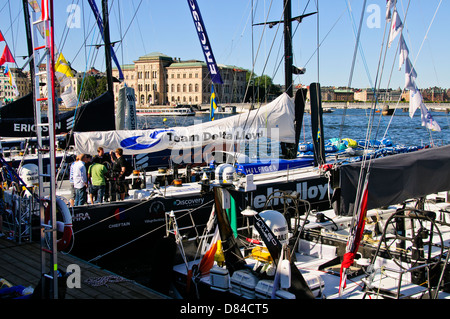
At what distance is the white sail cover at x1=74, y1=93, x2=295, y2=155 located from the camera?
1464 cm

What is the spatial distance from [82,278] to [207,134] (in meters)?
8.23

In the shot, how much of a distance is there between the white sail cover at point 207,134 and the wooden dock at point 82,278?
5.83m

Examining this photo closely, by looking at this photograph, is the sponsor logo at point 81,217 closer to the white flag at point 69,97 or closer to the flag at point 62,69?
the flag at point 62,69

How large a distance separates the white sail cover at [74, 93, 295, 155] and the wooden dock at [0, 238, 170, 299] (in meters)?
5.83

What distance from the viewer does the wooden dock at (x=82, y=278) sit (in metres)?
7.30

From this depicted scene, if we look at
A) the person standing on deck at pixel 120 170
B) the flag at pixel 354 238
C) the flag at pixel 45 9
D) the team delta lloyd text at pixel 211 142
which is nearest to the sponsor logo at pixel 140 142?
the team delta lloyd text at pixel 211 142

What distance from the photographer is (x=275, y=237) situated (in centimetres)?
739

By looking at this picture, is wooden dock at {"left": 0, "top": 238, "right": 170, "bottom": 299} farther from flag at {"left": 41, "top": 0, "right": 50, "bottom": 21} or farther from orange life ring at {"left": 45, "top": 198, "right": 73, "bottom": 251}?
flag at {"left": 41, "top": 0, "right": 50, "bottom": 21}

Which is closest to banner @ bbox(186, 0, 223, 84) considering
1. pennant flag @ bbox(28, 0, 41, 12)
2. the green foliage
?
the green foliage

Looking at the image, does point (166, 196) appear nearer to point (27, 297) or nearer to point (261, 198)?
point (261, 198)

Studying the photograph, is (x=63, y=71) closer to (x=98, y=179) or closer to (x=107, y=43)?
(x=98, y=179)

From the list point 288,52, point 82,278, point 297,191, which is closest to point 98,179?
point 82,278

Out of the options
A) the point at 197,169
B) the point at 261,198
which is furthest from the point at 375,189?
the point at 197,169

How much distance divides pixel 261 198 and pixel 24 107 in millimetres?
10278
